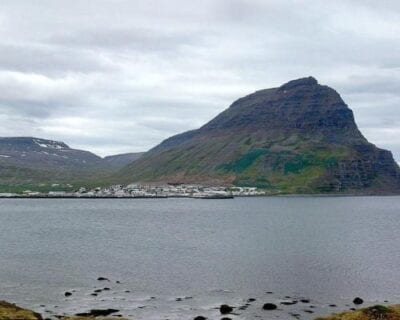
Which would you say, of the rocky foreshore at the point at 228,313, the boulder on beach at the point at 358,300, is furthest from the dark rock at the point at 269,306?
the boulder on beach at the point at 358,300

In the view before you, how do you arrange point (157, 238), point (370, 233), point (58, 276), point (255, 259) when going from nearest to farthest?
point (58, 276), point (255, 259), point (157, 238), point (370, 233)

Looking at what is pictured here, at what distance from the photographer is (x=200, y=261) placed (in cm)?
10312

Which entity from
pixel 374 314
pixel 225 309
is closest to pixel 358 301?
pixel 374 314

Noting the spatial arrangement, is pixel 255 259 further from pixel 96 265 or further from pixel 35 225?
pixel 35 225

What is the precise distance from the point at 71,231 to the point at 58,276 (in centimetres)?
7785

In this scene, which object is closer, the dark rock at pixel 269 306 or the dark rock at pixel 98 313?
the dark rock at pixel 98 313

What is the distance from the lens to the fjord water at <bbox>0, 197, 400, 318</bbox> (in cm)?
7656

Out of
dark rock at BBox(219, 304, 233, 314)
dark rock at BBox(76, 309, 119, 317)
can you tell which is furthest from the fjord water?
dark rock at BBox(219, 304, 233, 314)

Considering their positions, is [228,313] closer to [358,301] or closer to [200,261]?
[358,301]

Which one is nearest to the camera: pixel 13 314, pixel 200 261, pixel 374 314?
pixel 13 314

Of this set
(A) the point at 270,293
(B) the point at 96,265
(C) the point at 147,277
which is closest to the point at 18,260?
(B) the point at 96,265

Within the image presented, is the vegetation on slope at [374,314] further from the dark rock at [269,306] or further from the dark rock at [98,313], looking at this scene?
the dark rock at [98,313]

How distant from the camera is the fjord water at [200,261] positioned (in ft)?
251

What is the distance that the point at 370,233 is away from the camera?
517ft
